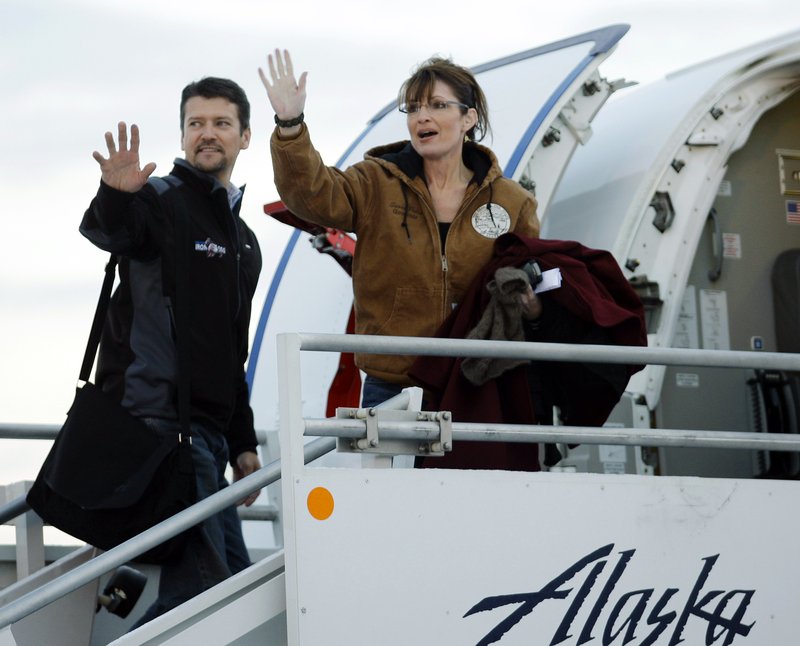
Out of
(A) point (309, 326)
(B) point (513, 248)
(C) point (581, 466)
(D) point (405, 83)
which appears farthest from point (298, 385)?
(A) point (309, 326)

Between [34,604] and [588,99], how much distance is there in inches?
163

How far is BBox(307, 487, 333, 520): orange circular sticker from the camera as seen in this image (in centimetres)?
374

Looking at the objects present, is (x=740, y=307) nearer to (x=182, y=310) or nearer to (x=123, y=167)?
(x=182, y=310)

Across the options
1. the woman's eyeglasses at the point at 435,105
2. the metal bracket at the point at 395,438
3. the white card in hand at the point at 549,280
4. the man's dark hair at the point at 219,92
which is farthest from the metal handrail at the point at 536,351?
the man's dark hair at the point at 219,92

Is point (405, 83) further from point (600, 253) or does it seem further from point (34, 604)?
point (34, 604)

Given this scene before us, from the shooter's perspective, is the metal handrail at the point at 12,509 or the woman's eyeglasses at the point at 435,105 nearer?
the woman's eyeglasses at the point at 435,105

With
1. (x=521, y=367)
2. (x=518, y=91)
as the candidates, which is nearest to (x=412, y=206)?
(x=521, y=367)

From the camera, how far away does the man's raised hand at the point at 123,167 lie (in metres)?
4.23

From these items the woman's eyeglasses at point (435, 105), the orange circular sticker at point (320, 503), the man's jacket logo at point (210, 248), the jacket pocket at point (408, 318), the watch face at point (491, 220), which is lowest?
the orange circular sticker at point (320, 503)

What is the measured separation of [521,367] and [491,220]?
1.90 ft

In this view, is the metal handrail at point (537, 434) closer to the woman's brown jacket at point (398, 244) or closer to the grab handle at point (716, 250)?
the woman's brown jacket at point (398, 244)

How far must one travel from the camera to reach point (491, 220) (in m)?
4.75

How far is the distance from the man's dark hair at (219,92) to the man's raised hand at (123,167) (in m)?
0.67

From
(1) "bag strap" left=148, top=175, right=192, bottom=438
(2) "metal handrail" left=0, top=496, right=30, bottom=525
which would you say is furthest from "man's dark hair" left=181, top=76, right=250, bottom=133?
(2) "metal handrail" left=0, top=496, right=30, bottom=525
